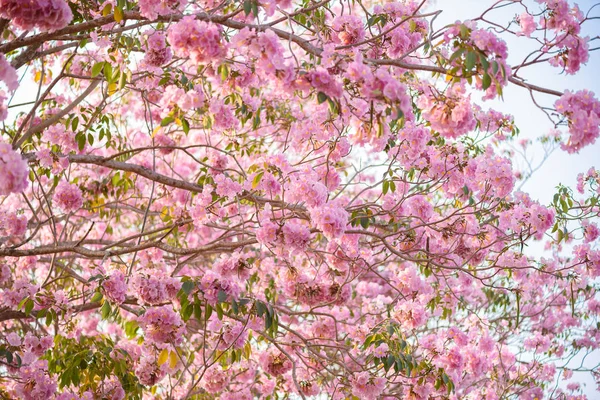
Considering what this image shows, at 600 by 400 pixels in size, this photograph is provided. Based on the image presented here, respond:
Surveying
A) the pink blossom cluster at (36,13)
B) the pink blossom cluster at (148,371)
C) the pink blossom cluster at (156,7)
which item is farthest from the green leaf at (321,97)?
the pink blossom cluster at (148,371)

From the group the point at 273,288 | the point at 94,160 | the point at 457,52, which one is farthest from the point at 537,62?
the point at 273,288

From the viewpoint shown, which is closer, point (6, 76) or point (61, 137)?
point (6, 76)

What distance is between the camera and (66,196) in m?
3.85

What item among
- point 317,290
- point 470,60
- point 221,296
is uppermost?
point 317,290

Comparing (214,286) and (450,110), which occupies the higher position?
(450,110)

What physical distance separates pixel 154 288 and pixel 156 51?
1.21m

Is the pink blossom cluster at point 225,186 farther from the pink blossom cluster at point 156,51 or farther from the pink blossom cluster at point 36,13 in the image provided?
the pink blossom cluster at point 36,13

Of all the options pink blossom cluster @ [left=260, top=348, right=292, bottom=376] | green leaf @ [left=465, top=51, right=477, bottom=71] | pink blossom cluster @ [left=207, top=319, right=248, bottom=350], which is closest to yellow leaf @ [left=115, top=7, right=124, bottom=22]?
green leaf @ [left=465, top=51, right=477, bottom=71]

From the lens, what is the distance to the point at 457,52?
95.0 inches

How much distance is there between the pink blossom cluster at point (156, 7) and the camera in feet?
8.93

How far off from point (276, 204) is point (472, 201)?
1.38m

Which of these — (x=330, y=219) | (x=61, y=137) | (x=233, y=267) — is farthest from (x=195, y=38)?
(x=61, y=137)

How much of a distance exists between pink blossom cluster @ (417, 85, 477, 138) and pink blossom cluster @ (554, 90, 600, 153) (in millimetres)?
382

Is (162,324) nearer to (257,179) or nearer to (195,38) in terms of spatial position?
(257,179)
